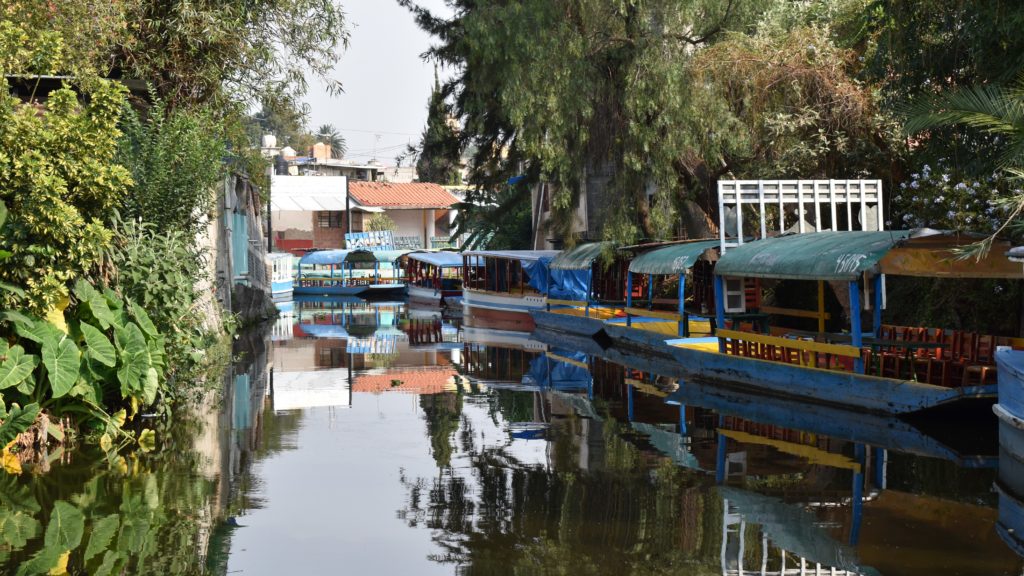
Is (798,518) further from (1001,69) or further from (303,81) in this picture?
(303,81)

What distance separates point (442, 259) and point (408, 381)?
27006mm

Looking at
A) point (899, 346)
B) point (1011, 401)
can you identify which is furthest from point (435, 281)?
point (1011, 401)

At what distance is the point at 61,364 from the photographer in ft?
38.9

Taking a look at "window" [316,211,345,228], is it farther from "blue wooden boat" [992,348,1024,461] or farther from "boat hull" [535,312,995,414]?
"blue wooden boat" [992,348,1024,461]

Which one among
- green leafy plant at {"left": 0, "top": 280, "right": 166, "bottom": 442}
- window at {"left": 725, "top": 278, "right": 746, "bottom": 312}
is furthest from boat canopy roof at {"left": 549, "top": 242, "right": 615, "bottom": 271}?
green leafy plant at {"left": 0, "top": 280, "right": 166, "bottom": 442}

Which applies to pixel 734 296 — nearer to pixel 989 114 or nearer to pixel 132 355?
pixel 989 114

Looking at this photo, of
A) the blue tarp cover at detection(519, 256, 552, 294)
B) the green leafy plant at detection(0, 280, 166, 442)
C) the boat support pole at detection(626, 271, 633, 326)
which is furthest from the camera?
the blue tarp cover at detection(519, 256, 552, 294)

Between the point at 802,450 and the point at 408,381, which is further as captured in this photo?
the point at 408,381

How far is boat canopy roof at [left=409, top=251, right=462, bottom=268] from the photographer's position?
47469mm

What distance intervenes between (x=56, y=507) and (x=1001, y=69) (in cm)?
1287

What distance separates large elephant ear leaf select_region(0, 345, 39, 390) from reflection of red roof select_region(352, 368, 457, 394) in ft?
28.0

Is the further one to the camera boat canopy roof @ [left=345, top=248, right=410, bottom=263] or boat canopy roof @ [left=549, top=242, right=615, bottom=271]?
boat canopy roof @ [left=345, top=248, right=410, bottom=263]

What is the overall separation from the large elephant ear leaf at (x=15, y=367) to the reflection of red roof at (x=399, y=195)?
54.0 meters

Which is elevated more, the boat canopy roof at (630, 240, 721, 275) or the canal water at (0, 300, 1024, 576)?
the boat canopy roof at (630, 240, 721, 275)
